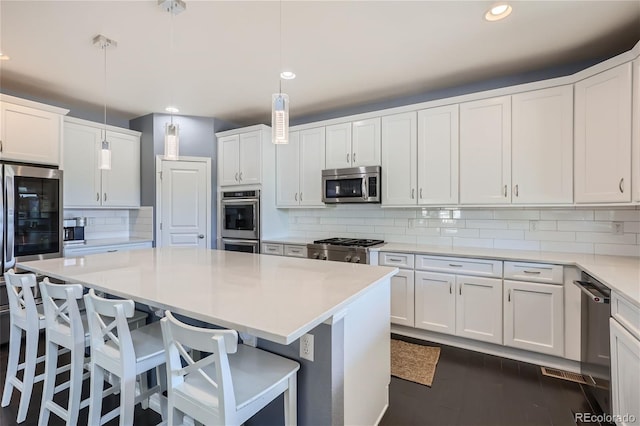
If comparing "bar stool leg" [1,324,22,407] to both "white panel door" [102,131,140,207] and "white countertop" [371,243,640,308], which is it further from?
"white countertop" [371,243,640,308]

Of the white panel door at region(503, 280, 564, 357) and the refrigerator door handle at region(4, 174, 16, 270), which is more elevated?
the refrigerator door handle at region(4, 174, 16, 270)

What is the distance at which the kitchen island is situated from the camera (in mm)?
1193

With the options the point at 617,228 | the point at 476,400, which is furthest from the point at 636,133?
the point at 476,400

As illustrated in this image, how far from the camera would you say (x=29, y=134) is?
3.18m

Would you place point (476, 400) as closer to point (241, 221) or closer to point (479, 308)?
point (479, 308)

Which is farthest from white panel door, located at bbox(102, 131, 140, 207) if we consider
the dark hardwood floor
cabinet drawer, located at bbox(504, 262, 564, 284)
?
cabinet drawer, located at bbox(504, 262, 564, 284)

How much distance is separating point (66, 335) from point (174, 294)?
768 millimetres

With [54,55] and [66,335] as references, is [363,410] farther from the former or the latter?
[54,55]

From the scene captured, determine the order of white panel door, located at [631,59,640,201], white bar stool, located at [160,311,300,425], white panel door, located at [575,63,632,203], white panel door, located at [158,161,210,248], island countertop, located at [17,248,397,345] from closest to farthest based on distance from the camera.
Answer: white bar stool, located at [160,311,300,425] → island countertop, located at [17,248,397,345] → white panel door, located at [631,59,640,201] → white panel door, located at [575,63,632,203] → white panel door, located at [158,161,210,248]

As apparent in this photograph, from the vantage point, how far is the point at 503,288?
265 cm

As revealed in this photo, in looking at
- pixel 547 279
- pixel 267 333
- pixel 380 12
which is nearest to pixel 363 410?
pixel 267 333

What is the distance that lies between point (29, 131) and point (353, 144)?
11.2ft

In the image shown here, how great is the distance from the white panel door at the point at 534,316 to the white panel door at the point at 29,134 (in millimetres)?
4719

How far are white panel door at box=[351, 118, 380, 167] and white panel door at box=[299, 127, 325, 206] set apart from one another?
0.44 meters
